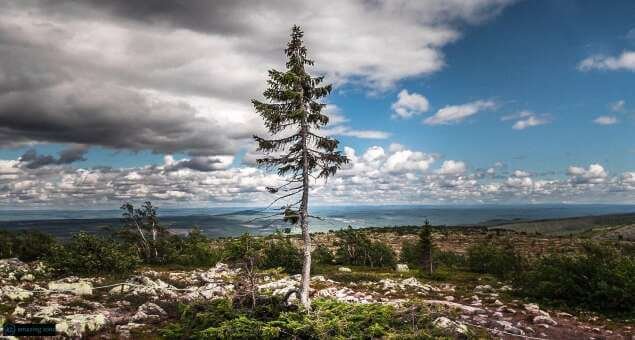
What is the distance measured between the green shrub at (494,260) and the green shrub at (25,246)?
80.7 meters

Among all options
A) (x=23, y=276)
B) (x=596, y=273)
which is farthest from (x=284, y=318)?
(x=23, y=276)

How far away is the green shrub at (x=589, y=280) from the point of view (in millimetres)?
25906

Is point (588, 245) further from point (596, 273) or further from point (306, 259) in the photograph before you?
point (306, 259)

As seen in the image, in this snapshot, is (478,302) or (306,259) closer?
(306,259)

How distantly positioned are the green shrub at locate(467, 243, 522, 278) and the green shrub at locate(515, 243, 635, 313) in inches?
1252

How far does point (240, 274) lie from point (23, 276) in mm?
26078

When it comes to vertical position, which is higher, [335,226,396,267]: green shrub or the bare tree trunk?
the bare tree trunk

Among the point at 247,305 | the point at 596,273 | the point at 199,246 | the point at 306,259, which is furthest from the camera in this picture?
the point at 199,246

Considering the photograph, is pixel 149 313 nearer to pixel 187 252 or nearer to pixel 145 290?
pixel 145 290

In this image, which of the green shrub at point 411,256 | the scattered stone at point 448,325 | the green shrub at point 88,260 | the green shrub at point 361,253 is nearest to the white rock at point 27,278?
the green shrub at point 88,260

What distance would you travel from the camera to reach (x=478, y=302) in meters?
30.6

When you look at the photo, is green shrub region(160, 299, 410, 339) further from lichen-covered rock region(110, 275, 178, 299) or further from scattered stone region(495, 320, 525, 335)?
scattered stone region(495, 320, 525, 335)

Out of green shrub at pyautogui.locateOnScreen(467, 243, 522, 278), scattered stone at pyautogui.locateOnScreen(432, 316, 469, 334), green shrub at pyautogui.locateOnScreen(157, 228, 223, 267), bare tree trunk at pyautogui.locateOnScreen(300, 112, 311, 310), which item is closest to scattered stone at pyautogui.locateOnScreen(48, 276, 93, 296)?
bare tree trunk at pyautogui.locateOnScreen(300, 112, 311, 310)

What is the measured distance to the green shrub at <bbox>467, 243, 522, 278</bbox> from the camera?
6284 centimetres
